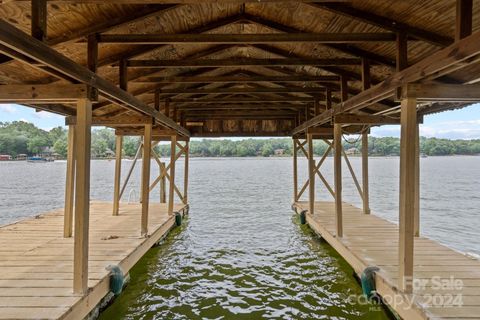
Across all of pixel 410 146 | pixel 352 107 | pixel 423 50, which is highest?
pixel 423 50

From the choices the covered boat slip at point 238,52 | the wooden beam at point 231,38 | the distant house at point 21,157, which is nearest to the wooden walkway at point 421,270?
the covered boat slip at point 238,52

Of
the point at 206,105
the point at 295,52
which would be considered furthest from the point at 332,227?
the point at 206,105

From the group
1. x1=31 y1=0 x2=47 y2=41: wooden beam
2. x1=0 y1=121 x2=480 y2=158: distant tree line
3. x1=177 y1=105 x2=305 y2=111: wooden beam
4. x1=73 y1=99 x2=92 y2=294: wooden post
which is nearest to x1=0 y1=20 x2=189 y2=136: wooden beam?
x1=31 y1=0 x2=47 y2=41: wooden beam

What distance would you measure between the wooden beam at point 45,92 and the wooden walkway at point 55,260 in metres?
2.36

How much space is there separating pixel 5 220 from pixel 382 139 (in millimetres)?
58519

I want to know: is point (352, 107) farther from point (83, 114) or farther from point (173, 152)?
point (173, 152)

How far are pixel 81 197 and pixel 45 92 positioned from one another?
135 cm

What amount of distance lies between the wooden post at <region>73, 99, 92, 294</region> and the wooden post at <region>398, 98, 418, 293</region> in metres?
3.85

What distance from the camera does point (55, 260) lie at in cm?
509

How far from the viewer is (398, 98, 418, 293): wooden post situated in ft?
12.4

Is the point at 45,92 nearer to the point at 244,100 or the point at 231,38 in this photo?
the point at 231,38

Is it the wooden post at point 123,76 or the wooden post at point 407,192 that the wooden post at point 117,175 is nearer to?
the wooden post at point 123,76

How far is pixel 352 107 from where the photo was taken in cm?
573

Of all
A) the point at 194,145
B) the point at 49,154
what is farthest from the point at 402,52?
the point at 49,154
